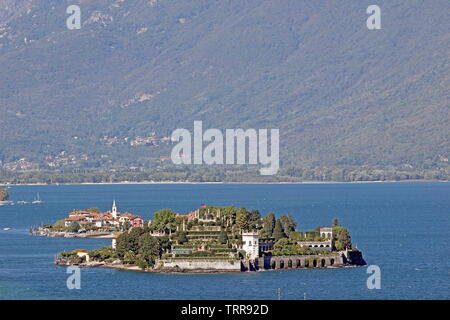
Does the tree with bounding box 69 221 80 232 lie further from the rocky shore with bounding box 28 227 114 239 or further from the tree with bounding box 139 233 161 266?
the tree with bounding box 139 233 161 266

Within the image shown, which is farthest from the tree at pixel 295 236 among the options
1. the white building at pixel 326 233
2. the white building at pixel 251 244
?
the white building at pixel 251 244

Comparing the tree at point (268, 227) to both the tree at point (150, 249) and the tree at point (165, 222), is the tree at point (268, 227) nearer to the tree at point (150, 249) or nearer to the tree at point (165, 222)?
the tree at point (165, 222)

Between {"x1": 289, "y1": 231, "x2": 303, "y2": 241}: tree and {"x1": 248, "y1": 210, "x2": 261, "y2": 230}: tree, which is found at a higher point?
{"x1": 248, "y1": 210, "x2": 261, "y2": 230}: tree

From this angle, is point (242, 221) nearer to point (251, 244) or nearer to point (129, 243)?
point (251, 244)

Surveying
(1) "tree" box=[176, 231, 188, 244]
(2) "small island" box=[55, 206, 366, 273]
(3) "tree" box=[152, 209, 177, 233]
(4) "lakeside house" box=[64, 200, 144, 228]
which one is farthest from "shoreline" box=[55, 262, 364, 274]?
(4) "lakeside house" box=[64, 200, 144, 228]

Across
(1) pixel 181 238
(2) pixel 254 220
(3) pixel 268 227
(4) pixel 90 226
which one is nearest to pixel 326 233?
(3) pixel 268 227
